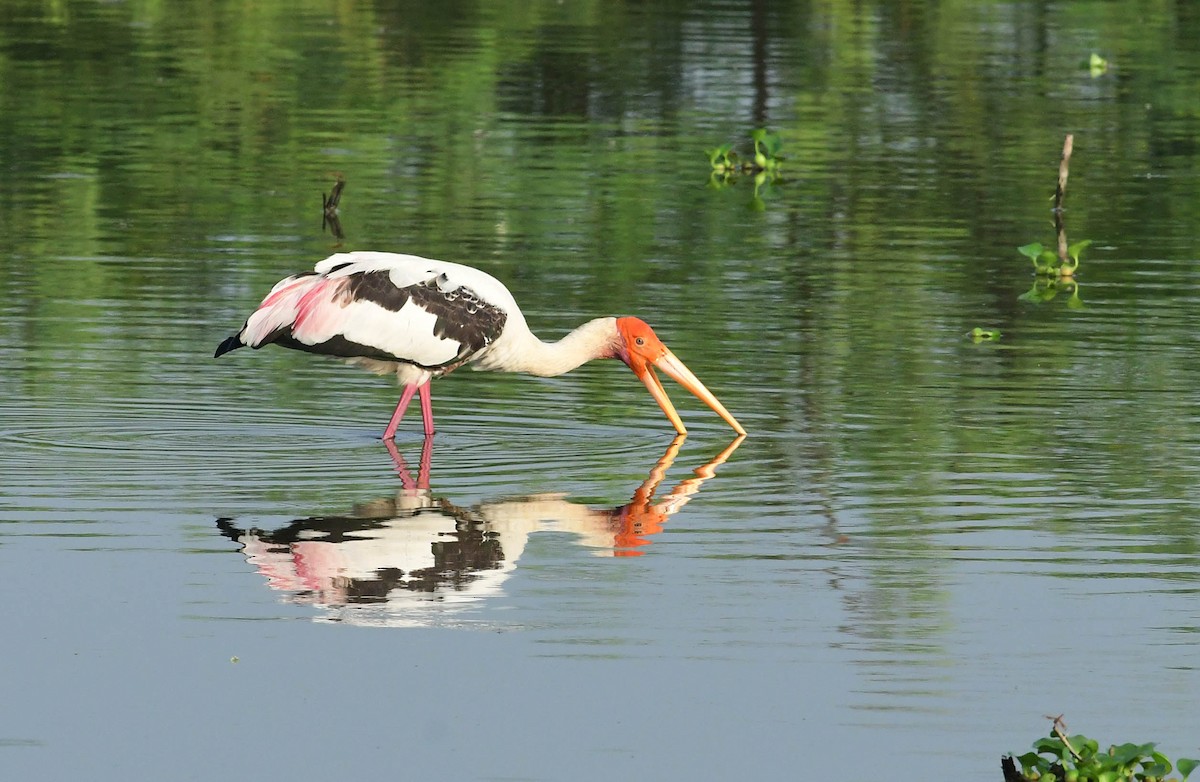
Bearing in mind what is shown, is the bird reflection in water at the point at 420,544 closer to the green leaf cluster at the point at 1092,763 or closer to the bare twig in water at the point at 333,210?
the green leaf cluster at the point at 1092,763

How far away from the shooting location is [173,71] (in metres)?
33.6

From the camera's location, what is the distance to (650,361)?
12992mm

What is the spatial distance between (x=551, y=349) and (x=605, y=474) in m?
1.42

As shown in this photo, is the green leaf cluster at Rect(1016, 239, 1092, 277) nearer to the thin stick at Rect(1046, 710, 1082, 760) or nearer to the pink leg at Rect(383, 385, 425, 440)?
the pink leg at Rect(383, 385, 425, 440)

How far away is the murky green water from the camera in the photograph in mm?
7586

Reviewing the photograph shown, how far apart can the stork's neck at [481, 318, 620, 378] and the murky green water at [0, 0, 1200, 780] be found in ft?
1.18

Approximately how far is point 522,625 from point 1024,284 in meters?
10.5

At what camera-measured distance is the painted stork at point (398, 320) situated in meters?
12.1

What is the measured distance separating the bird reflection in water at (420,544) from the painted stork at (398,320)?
94 cm

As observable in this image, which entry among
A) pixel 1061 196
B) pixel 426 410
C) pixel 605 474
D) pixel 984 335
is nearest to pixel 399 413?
pixel 426 410

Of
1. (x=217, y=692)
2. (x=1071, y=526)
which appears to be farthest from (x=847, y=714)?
(x=1071, y=526)

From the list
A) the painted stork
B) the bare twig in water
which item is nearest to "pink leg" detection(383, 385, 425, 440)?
the painted stork

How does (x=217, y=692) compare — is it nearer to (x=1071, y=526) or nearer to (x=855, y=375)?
(x=1071, y=526)

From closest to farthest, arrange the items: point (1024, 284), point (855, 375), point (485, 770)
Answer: point (485, 770) → point (855, 375) → point (1024, 284)
